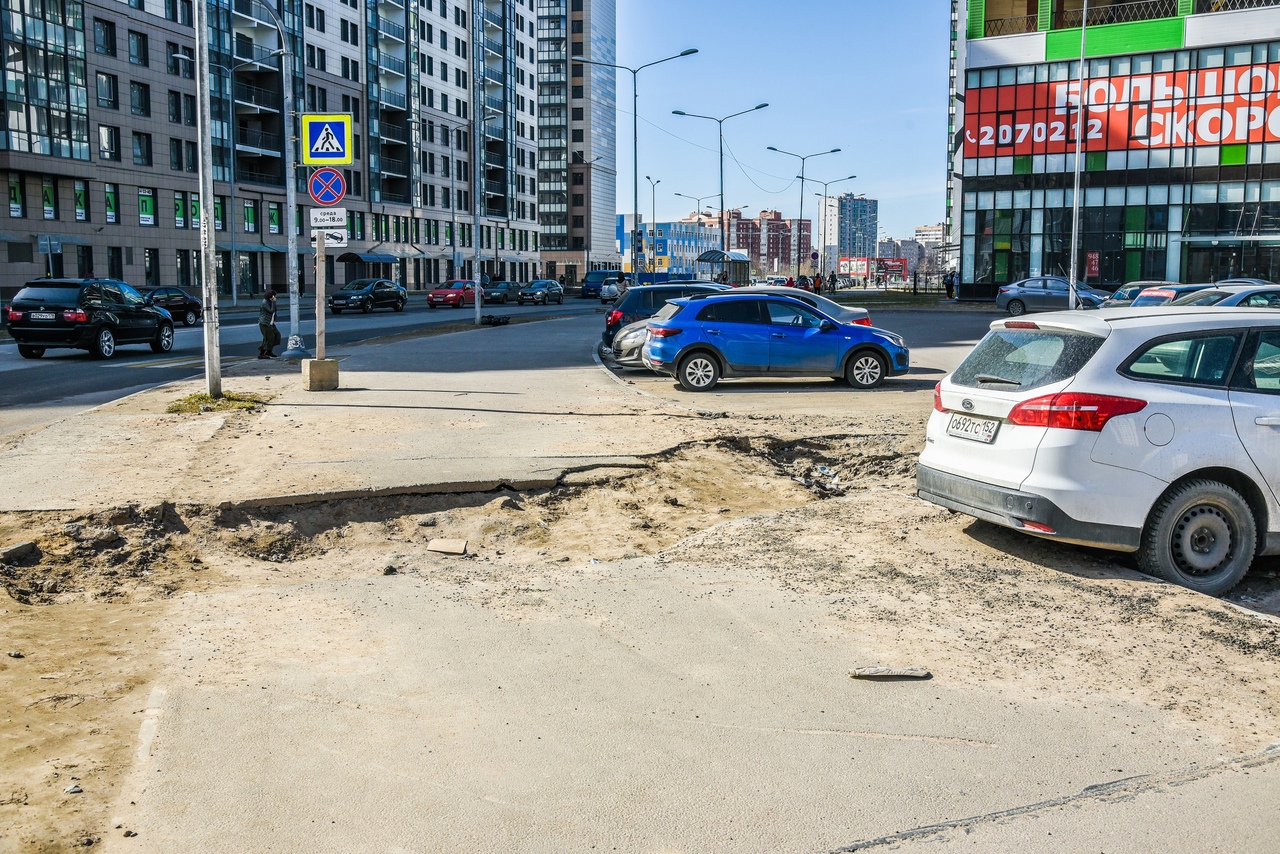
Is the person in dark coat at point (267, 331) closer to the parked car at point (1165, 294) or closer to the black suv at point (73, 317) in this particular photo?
the black suv at point (73, 317)

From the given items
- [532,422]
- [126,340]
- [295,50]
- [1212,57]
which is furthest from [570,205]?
[532,422]

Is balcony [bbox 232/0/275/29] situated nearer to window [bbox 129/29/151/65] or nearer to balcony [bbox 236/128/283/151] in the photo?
balcony [bbox 236/128/283/151]

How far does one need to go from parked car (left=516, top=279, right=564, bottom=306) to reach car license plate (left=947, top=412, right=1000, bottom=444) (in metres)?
Result: 60.4

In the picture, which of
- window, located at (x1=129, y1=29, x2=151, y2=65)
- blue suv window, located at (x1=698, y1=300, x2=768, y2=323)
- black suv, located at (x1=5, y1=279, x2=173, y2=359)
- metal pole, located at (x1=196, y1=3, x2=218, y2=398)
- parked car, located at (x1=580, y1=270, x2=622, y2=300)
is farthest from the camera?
parked car, located at (x1=580, y1=270, x2=622, y2=300)

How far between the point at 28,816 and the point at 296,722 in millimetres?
1042

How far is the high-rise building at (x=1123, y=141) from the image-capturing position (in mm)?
56594

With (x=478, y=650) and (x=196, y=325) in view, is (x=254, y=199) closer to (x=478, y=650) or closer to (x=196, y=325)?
(x=196, y=325)

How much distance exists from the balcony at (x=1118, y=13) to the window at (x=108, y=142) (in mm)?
49339

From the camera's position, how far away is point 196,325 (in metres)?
39.8

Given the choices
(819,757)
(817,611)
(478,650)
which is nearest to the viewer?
(819,757)

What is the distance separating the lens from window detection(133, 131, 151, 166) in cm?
5959

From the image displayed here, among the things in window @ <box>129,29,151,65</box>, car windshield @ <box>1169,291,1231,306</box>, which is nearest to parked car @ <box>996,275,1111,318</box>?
car windshield @ <box>1169,291,1231,306</box>

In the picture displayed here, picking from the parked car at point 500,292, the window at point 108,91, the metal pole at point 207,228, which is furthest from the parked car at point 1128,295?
the window at point 108,91

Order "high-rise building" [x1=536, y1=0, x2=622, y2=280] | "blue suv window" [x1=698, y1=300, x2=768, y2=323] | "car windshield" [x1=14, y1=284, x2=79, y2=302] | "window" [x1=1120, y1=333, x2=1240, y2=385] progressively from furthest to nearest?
"high-rise building" [x1=536, y1=0, x2=622, y2=280] → "car windshield" [x1=14, y1=284, x2=79, y2=302] → "blue suv window" [x1=698, y1=300, x2=768, y2=323] → "window" [x1=1120, y1=333, x2=1240, y2=385]
